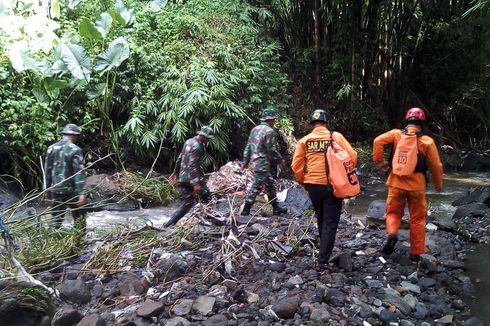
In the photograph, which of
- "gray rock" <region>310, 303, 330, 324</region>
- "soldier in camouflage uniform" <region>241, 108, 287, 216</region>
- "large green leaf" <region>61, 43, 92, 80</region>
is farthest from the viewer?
"large green leaf" <region>61, 43, 92, 80</region>

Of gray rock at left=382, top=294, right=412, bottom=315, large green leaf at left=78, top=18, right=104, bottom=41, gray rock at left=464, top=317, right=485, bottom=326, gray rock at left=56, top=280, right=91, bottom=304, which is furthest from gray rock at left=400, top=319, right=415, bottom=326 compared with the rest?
large green leaf at left=78, top=18, right=104, bottom=41

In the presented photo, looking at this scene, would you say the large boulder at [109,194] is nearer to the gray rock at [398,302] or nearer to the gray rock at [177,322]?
the gray rock at [177,322]

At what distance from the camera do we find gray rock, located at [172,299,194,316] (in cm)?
386

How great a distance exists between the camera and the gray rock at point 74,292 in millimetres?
4223

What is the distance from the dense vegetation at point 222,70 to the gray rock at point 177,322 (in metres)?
6.68

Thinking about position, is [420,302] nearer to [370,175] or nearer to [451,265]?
[451,265]

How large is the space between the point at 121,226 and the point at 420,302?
330 cm

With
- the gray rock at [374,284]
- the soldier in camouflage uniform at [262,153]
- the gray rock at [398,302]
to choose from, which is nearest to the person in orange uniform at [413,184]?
the gray rock at [374,284]

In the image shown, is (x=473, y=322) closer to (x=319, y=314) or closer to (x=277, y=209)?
(x=319, y=314)

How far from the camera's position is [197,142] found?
6504mm

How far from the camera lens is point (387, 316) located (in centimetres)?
396

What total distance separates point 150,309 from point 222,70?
27.3ft

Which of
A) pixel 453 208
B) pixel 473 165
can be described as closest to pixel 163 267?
pixel 453 208

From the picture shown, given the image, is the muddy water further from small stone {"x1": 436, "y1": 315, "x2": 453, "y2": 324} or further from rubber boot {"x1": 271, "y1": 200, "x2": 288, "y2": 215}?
rubber boot {"x1": 271, "y1": 200, "x2": 288, "y2": 215}
